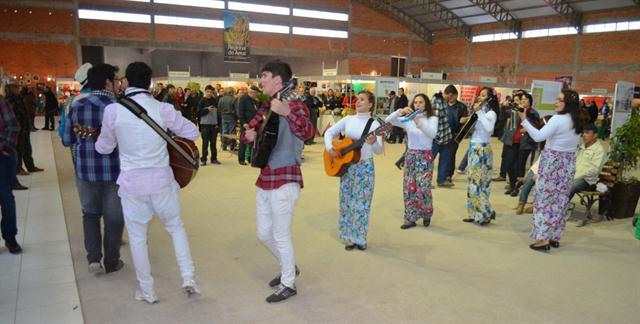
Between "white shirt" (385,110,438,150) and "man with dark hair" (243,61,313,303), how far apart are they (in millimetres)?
1422

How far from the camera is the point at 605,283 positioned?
11.1 feet

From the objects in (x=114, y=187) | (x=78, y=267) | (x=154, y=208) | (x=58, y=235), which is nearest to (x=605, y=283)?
(x=154, y=208)

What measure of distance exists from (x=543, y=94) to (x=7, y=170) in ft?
26.1

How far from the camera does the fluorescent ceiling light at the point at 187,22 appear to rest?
22.7 metres

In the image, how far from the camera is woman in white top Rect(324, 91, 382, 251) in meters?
3.74

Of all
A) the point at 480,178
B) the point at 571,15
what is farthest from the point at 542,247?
the point at 571,15

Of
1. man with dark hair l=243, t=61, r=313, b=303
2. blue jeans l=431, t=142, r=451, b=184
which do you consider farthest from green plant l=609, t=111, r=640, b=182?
man with dark hair l=243, t=61, r=313, b=303

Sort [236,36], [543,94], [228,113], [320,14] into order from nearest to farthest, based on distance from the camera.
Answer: [543,94], [228,113], [236,36], [320,14]

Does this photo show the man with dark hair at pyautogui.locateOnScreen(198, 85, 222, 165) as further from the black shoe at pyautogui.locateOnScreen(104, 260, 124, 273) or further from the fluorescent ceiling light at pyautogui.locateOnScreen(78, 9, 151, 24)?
the fluorescent ceiling light at pyautogui.locateOnScreen(78, 9, 151, 24)

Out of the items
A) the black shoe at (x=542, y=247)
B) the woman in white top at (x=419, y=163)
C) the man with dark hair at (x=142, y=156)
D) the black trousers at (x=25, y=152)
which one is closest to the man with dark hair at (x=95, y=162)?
the man with dark hair at (x=142, y=156)

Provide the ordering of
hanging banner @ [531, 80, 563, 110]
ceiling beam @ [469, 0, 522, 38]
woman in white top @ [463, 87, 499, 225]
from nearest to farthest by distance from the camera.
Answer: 1. woman in white top @ [463, 87, 499, 225]
2. hanging banner @ [531, 80, 563, 110]
3. ceiling beam @ [469, 0, 522, 38]

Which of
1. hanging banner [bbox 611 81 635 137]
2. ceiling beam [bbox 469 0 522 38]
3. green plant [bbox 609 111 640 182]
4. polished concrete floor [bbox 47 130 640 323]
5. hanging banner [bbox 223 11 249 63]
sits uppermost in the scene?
ceiling beam [bbox 469 0 522 38]

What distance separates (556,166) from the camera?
3928 mm

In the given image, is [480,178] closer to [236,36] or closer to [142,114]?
[142,114]
